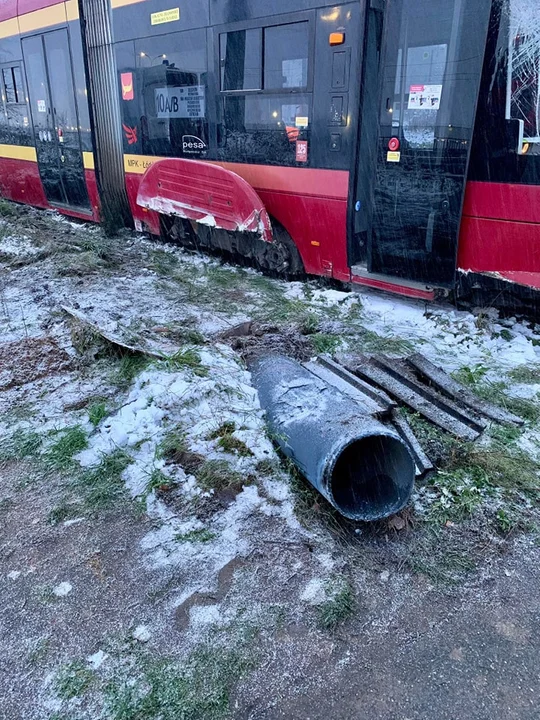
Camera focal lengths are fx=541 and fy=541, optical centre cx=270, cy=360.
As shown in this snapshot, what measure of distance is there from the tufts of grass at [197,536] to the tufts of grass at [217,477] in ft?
0.96

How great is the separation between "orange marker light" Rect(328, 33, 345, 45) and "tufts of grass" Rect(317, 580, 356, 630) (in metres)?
4.81

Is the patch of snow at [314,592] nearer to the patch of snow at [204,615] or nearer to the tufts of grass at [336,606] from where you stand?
the tufts of grass at [336,606]

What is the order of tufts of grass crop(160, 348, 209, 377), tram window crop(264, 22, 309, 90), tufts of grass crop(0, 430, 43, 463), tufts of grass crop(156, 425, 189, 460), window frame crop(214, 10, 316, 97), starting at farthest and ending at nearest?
tram window crop(264, 22, 309, 90)
window frame crop(214, 10, 316, 97)
tufts of grass crop(160, 348, 209, 377)
tufts of grass crop(0, 430, 43, 463)
tufts of grass crop(156, 425, 189, 460)

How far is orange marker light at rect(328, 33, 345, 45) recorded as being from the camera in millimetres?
5086

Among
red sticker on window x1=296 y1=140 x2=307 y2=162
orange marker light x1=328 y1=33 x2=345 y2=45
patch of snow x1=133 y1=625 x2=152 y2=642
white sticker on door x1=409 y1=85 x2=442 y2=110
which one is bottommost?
patch of snow x1=133 y1=625 x2=152 y2=642

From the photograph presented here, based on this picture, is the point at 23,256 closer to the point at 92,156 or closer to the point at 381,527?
the point at 92,156

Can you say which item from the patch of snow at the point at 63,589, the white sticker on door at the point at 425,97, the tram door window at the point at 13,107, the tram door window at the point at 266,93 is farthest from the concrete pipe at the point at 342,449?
the tram door window at the point at 13,107

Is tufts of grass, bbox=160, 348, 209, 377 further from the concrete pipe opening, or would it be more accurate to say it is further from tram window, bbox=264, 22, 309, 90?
tram window, bbox=264, 22, 309, 90

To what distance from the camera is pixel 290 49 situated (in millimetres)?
5520

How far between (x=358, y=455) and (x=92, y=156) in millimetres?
7548

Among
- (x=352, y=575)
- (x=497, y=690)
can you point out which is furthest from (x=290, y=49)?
(x=497, y=690)

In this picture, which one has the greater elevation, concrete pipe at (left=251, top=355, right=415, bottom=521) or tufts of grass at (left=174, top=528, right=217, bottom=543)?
→ concrete pipe at (left=251, top=355, right=415, bottom=521)

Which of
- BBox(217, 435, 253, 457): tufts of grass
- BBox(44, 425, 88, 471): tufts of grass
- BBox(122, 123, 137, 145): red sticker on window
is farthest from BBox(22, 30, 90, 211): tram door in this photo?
BBox(217, 435, 253, 457): tufts of grass

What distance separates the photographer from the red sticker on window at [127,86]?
7.50 metres
